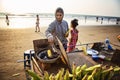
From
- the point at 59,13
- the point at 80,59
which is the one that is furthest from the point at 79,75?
the point at 59,13

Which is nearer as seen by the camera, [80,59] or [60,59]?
[60,59]

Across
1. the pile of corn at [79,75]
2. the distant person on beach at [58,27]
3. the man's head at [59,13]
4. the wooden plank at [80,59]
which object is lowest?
the wooden plank at [80,59]

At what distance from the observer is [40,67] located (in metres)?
2.81

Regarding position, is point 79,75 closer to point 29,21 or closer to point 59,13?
point 59,13

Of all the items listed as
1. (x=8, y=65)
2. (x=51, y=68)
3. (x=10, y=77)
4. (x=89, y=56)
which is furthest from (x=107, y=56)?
(x=8, y=65)

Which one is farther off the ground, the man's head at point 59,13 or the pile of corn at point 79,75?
the man's head at point 59,13

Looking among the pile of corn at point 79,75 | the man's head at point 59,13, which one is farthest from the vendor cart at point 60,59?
the man's head at point 59,13

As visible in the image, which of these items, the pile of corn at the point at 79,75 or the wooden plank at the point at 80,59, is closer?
the pile of corn at the point at 79,75

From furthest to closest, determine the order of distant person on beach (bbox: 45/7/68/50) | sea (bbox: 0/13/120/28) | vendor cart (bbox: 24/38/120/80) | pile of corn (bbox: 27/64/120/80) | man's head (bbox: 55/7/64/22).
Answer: sea (bbox: 0/13/120/28), distant person on beach (bbox: 45/7/68/50), man's head (bbox: 55/7/64/22), vendor cart (bbox: 24/38/120/80), pile of corn (bbox: 27/64/120/80)

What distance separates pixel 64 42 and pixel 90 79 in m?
2.32

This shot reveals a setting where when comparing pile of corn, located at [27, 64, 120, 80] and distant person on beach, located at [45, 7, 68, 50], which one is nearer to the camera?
pile of corn, located at [27, 64, 120, 80]

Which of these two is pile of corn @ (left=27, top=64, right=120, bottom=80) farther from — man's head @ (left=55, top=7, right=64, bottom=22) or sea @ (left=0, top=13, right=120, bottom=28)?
sea @ (left=0, top=13, right=120, bottom=28)

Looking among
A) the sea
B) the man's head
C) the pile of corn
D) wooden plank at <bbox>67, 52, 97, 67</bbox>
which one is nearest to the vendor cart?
wooden plank at <bbox>67, 52, 97, 67</bbox>

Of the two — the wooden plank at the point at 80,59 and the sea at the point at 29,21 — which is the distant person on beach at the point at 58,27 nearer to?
the wooden plank at the point at 80,59
